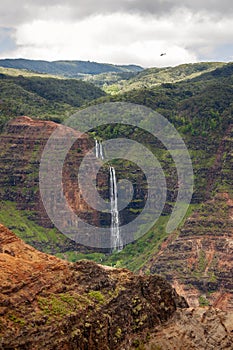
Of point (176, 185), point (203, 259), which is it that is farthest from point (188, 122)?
point (203, 259)

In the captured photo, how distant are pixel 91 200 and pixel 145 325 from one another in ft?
188

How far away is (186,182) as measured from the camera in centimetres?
8844

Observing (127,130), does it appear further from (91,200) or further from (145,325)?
(145,325)

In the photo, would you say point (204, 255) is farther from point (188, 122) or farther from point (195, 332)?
point (195, 332)

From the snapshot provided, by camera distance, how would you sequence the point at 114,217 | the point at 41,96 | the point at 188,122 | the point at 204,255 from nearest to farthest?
the point at 204,255, the point at 114,217, the point at 188,122, the point at 41,96

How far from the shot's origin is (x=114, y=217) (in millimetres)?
88938

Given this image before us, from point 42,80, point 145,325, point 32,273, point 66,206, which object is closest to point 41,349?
point 32,273

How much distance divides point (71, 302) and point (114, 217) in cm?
5903

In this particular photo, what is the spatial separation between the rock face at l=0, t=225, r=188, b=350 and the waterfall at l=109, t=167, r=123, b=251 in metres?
52.9

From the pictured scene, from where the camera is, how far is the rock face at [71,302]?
28.2 meters

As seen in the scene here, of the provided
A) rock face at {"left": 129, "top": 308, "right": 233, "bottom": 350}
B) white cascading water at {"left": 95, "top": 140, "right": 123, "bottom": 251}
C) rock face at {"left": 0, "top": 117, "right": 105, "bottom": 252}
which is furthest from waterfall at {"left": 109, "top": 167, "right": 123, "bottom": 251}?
rock face at {"left": 129, "top": 308, "right": 233, "bottom": 350}

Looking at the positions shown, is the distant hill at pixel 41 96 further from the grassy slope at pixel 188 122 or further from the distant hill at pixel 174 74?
the distant hill at pixel 174 74

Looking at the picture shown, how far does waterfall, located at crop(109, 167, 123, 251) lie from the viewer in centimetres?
8662

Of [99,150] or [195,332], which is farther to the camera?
[99,150]
